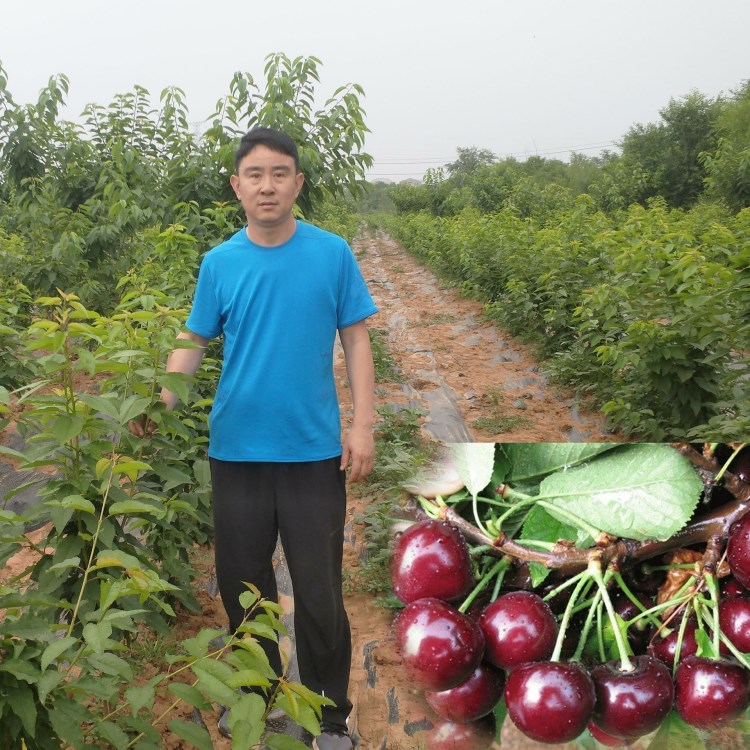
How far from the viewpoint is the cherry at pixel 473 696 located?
1.01m

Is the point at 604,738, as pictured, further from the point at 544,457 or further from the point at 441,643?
the point at 544,457

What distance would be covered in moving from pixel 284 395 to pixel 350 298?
0.96ft

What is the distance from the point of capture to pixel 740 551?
3.05 ft

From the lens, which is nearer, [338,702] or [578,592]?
[578,592]

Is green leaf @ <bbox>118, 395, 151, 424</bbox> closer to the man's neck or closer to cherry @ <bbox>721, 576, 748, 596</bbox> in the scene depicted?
the man's neck

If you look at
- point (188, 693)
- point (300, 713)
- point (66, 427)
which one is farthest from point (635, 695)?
point (66, 427)

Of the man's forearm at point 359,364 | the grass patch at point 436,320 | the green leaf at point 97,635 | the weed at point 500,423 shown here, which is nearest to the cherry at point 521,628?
the green leaf at point 97,635

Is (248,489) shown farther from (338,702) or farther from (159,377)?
(338,702)

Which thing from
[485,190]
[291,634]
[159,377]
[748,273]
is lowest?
[291,634]

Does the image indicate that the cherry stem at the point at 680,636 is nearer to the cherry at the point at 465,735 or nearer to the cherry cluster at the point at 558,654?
the cherry cluster at the point at 558,654

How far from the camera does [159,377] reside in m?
1.65

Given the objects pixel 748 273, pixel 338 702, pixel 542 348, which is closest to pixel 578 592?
pixel 338 702

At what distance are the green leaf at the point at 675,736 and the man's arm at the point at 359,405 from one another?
0.90 meters

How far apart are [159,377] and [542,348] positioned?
5.68 m
